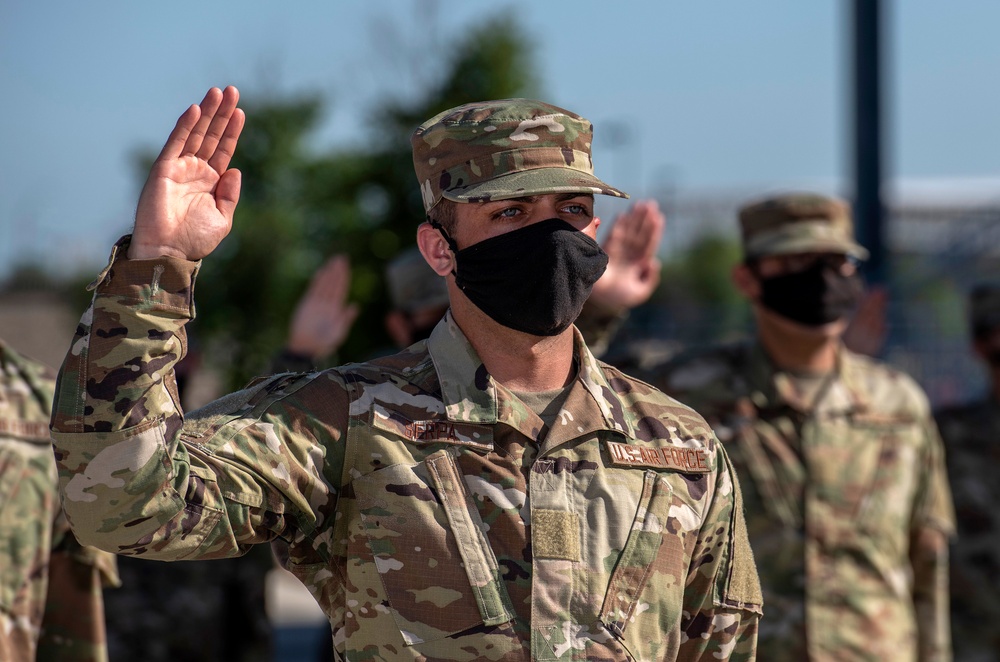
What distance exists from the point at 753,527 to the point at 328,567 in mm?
2318

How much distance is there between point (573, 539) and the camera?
8.26 ft

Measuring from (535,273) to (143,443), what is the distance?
2.69ft

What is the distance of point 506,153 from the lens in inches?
102

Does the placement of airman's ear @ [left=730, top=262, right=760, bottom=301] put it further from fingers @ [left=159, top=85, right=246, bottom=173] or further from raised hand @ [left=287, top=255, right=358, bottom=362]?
fingers @ [left=159, top=85, right=246, bottom=173]

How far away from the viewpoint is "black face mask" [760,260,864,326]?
15.3ft

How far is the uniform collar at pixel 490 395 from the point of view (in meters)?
2.59

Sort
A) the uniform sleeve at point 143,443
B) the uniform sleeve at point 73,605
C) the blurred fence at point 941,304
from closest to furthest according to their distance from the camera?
the uniform sleeve at point 143,443 → the uniform sleeve at point 73,605 → the blurred fence at point 941,304

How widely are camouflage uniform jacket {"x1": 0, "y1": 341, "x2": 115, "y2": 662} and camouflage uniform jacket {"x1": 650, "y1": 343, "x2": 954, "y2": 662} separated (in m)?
2.09

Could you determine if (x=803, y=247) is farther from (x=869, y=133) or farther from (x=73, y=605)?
(x=869, y=133)

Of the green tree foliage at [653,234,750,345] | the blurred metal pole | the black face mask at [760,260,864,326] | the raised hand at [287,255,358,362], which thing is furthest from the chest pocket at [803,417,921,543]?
the green tree foliage at [653,234,750,345]

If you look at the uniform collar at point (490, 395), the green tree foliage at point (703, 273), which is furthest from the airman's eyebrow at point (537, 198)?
the green tree foliage at point (703, 273)

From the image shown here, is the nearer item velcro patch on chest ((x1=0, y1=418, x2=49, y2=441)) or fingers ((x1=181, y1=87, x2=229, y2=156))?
fingers ((x1=181, y1=87, x2=229, y2=156))

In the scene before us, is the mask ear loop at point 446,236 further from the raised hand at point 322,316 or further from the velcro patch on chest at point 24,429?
the raised hand at point 322,316

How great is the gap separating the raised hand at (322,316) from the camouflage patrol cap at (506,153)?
97.6 inches
